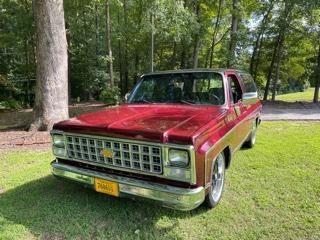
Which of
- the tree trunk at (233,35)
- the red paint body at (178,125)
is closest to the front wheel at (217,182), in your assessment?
the red paint body at (178,125)

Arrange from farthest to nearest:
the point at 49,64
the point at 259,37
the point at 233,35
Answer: the point at 259,37
the point at 233,35
the point at 49,64

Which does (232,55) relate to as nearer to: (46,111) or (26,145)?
(46,111)

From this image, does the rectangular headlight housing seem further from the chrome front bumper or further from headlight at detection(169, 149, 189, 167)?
headlight at detection(169, 149, 189, 167)

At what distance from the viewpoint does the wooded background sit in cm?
1473

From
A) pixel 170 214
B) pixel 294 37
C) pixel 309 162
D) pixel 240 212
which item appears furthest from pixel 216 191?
pixel 294 37

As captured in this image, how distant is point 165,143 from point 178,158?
20 cm

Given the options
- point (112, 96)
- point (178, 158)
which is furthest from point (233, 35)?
point (178, 158)

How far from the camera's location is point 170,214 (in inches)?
146

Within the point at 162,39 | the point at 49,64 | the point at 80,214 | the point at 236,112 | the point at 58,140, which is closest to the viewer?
the point at 80,214

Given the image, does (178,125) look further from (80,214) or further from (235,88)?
(235,88)

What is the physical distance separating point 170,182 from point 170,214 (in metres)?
0.80

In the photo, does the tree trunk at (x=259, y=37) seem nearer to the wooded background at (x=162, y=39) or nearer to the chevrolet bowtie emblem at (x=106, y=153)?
the wooded background at (x=162, y=39)

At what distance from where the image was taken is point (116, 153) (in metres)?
3.35

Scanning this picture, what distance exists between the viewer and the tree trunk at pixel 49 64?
7.62 meters
